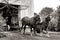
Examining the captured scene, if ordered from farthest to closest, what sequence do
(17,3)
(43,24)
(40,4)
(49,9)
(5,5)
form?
(49,9), (40,4), (17,3), (5,5), (43,24)

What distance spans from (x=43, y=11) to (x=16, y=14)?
4.22 metres

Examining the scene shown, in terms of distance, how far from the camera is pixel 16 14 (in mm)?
11898

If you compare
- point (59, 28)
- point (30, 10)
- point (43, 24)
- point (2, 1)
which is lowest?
point (59, 28)

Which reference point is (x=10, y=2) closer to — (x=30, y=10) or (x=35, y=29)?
(x=30, y=10)

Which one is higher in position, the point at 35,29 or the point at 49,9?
the point at 49,9

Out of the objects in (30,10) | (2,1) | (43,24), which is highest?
(2,1)

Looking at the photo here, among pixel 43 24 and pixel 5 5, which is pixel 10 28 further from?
pixel 43 24

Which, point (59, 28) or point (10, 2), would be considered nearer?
point (10, 2)

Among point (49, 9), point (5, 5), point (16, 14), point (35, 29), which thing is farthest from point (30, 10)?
point (35, 29)

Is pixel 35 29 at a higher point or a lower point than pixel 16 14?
lower

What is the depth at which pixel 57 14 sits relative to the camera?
12.1 m

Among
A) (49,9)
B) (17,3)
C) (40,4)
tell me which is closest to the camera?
(17,3)

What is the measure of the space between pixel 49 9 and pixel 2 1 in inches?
236

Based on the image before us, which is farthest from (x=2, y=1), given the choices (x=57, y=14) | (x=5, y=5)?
(x=57, y=14)
